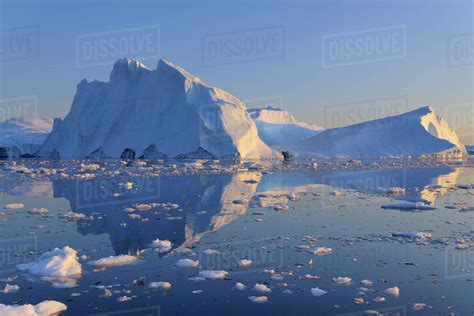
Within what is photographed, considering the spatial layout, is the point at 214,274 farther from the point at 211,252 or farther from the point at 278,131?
the point at 278,131

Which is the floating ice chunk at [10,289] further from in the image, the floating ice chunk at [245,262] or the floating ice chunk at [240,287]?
the floating ice chunk at [245,262]

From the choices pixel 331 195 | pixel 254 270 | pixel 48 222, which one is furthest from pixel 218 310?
pixel 331 195

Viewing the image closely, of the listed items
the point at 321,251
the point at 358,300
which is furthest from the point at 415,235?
the point at 358,300

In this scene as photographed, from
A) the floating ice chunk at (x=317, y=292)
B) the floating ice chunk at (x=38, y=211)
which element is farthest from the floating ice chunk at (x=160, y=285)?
the floating ice chunk at (x=38, y=211)

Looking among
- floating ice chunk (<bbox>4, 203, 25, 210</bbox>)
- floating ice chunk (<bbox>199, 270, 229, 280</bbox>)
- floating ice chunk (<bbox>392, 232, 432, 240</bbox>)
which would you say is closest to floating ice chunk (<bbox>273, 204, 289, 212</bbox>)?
floating ice chunk (<bbox>392, 232, 432, 240</bbox>)

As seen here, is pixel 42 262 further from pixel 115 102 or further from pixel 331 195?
pixel 115 102

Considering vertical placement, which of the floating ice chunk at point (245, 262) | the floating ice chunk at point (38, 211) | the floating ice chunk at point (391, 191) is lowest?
the floating ice chunk at point (245, 262)
